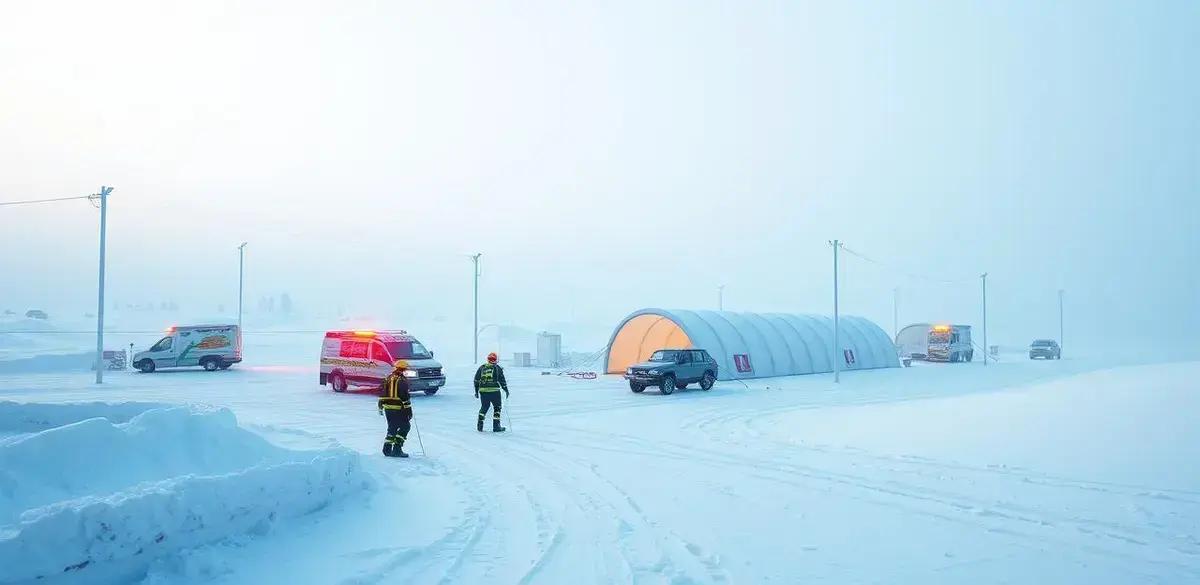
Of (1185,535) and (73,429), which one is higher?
(73,429)

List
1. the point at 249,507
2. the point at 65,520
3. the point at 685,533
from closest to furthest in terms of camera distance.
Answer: the point at 65,520 < the point at 249,507 < the point at 685,533

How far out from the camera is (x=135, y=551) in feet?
19.9

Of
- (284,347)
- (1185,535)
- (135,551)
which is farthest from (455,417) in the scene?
(284,347)

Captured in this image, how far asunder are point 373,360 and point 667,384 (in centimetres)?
1055

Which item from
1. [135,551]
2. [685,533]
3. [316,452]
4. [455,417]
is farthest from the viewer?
[455,417]

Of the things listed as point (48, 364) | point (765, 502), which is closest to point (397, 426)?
point (765, 502)

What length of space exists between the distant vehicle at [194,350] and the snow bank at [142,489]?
34638 millimetres

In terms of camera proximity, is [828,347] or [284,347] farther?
[284,347]

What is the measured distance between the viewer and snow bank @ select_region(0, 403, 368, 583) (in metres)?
5.61

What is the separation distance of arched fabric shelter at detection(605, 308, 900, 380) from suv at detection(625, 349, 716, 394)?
15.3ft

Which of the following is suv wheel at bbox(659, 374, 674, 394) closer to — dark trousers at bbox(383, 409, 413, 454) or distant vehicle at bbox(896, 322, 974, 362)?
dark trousers at bbox(383, 409, 413, 454)

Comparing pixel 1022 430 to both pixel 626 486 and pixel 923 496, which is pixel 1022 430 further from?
pixel 626 486

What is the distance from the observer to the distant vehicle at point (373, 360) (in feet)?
84.7

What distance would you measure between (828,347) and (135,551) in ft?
134
